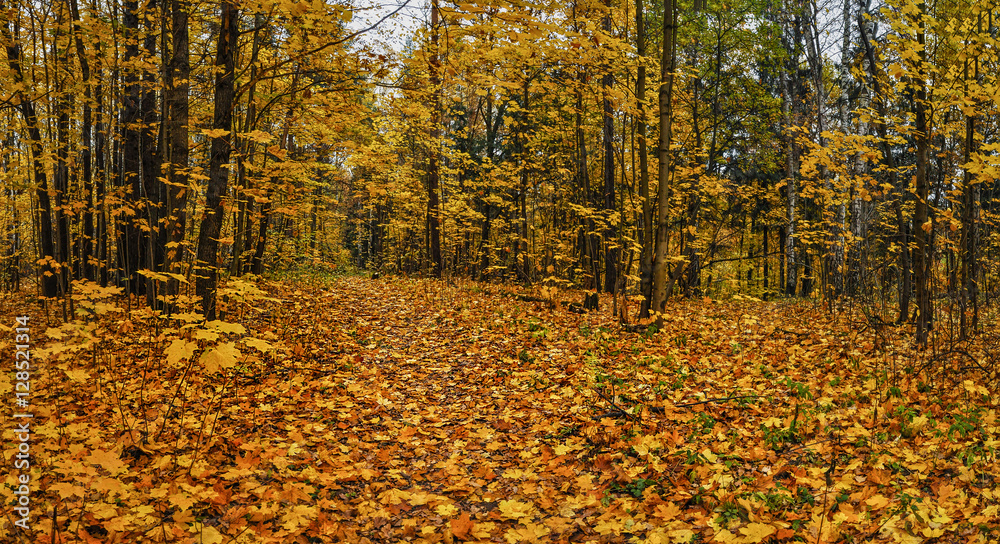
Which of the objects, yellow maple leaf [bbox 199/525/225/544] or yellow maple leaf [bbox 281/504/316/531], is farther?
yellow maple leaf [bbox 281/504/316/531]

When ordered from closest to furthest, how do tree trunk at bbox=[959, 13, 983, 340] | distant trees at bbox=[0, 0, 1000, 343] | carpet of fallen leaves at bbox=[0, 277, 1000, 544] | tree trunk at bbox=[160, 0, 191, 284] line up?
carpet of fallen leaves at bbox=[0, 277, 1000, 544] < tree trunk at bbox=[959, 13, 983, 340] < distant trees at bbox=[0, 0, 1000, 343] < tree trunk at bbox=[160, 0, 191, 284]

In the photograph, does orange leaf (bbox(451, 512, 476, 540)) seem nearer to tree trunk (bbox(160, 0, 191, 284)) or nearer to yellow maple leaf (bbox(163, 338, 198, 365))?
yellow maple leaf (bbox(163, 338, 198, 365))

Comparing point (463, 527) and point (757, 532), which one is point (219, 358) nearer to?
point (463, 527)

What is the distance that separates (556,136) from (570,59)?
21.9 feet

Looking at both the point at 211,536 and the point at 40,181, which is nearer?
the point at 211,536

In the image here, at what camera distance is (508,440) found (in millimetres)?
4840

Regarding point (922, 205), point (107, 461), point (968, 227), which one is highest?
point (922, 205)

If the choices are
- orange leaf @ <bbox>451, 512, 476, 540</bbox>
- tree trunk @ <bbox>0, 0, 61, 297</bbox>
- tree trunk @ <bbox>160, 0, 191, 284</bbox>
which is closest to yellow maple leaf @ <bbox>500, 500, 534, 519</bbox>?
orange leaf @ <bbox>451, 512, 476, 540</bbox>

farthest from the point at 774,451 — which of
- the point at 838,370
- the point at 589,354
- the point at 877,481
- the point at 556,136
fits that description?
the point at 556,136

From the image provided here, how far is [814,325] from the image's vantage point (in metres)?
8.77

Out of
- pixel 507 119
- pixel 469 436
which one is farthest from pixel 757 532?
pixel 507 119

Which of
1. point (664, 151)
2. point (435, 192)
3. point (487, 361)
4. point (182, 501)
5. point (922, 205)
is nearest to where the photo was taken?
point (182, 501)

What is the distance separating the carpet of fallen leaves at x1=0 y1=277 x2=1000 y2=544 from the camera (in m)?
3.17

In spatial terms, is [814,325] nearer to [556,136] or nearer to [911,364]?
[911,364]
